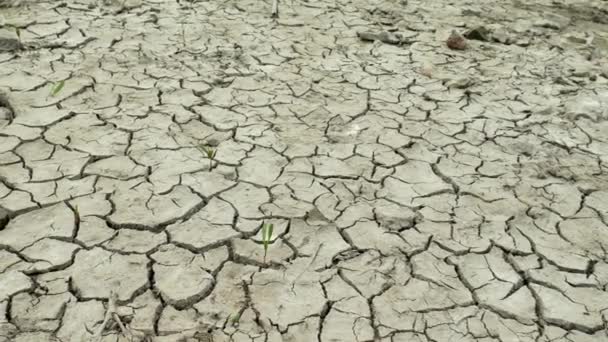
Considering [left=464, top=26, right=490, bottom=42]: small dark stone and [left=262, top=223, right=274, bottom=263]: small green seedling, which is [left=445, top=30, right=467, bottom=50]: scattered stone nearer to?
[left=464, top=26, right=490, bottom=42]: small dark stone

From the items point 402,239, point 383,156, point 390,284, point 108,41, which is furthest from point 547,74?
point 108,41

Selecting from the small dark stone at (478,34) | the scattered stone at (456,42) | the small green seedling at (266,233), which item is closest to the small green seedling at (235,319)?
the small green seedling at (266,233)

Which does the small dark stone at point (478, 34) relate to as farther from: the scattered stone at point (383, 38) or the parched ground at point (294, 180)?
the scattered stone at point (383, 38)

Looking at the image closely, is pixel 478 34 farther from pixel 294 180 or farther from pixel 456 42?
pixel 294 180

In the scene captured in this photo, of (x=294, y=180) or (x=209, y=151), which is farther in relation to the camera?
(x=209, y=151)

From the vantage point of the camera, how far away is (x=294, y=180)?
2.61 metres

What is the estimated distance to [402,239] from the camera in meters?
2.29

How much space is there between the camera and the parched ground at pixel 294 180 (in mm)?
1923

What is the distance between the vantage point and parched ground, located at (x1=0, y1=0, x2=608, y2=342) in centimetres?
192

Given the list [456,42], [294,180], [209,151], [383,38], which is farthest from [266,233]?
[456,42]

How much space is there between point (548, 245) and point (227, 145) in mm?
1594

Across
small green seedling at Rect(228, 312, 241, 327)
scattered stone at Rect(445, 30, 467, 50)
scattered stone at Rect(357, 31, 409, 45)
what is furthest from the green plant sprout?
scattered stone at Rect(445, 30, 467, 50)

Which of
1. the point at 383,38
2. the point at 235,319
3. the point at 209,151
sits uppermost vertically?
the point at 383,38

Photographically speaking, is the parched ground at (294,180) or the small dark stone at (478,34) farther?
the small dark stone at (478,34)
